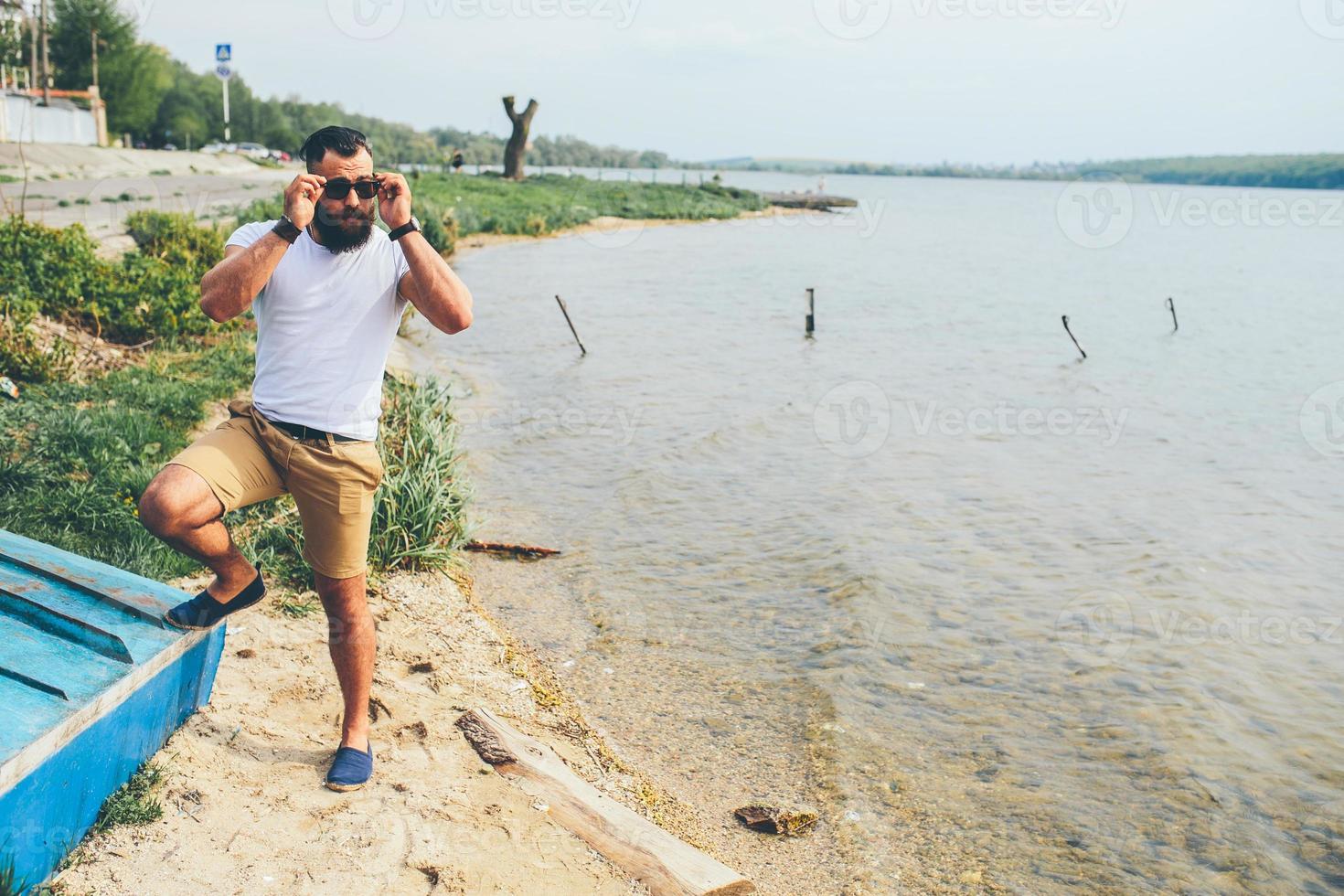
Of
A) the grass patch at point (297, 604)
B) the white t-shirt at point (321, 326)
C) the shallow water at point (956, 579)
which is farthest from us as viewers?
the grass patch at point (297, 604)

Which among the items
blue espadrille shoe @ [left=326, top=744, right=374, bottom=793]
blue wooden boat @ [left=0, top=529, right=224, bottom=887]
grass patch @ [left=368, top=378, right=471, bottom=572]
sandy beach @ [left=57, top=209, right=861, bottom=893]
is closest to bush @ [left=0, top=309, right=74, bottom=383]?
grass patch @ [left=368, top=378, right=471, bottom=572]

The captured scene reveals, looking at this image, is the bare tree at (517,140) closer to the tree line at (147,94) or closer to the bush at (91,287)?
the tree line at (147,94)

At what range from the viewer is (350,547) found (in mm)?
3410

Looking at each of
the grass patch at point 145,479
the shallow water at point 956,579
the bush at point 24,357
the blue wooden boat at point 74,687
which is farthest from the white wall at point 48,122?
the blue wooden boat at point 74,687

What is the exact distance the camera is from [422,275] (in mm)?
3168

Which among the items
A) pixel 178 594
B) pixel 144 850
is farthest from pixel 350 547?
pixel 144 850

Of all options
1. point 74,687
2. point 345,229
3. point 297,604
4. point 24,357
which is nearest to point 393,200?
point 345,229

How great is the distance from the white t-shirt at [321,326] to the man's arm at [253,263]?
104 mm

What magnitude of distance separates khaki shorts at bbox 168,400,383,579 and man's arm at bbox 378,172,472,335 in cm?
53

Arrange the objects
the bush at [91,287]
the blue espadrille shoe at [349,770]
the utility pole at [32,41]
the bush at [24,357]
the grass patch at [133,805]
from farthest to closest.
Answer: the utility pole at [32,41], the bush at [91,287], the bush at [24,357], the blue espadrille shoe at [349,770], the grass patch at [133,805]

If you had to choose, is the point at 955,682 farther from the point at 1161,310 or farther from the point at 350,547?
the point at 1161,310

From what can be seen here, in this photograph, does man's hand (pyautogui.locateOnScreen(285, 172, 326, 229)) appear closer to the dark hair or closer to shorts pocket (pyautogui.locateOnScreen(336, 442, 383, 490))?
the dark hair

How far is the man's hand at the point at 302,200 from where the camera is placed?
2990 millimetres

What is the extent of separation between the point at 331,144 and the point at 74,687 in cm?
191
